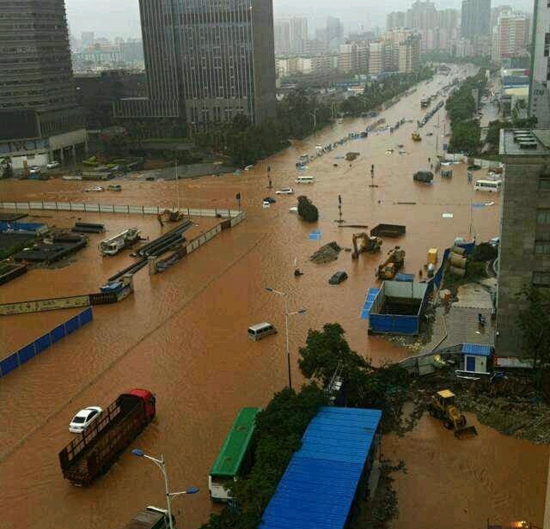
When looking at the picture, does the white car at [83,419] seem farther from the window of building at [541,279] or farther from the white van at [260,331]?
the window of building at [541,279]

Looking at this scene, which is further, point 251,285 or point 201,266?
point 201,266

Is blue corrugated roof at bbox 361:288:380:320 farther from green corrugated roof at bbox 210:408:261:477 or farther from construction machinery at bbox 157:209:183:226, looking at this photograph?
construction machinery at bbox 157:209:183:226

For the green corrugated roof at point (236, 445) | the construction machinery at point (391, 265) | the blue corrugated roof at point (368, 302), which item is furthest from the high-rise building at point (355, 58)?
the green corrugated roof at point (236, 445)

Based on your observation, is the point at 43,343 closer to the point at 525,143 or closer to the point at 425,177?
the point at 525,143

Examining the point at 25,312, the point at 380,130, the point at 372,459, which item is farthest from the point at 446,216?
the point at 380,130

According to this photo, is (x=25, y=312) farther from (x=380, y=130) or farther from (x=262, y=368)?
(x=380, y=130)

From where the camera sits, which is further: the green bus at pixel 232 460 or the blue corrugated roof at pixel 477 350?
the blue corrugated roof at pixel 477 350

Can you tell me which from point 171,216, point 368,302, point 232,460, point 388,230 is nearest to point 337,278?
point 368,302
